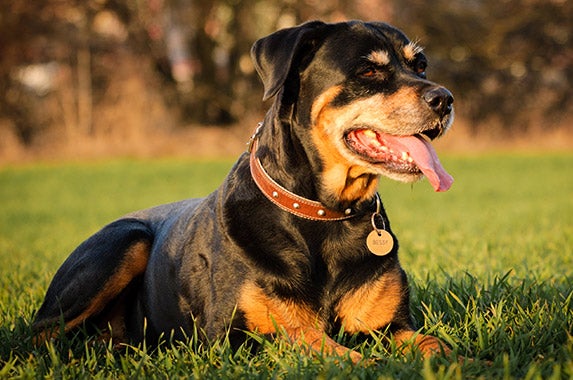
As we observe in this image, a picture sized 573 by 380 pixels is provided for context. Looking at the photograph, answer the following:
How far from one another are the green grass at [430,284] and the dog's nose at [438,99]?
0.81m

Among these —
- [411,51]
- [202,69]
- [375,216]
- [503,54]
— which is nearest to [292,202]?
[375,216]

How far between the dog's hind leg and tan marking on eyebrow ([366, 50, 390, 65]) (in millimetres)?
1772

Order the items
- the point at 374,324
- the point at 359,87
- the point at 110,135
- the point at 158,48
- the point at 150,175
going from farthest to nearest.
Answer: the point at 158,48 → the point at 110,135 → the point at 150,175 → the point at 359,87 → the point at 374,324

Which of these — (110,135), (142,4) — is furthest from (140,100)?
(142,4)

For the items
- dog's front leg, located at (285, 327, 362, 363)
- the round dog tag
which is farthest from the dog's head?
dog's front leg, located at (285, 327, 362, 363)

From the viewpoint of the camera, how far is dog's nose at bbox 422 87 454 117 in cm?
365

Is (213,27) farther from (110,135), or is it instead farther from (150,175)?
(150,175)

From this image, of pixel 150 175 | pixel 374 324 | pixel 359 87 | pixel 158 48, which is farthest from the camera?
pixel 158 48

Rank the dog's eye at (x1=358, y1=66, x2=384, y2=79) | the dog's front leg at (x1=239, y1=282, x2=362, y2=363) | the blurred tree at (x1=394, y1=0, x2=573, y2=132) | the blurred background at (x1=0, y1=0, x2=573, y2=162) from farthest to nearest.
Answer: the blurred tree at (x1=394, y1=0, x2=573, y2=132) < the blurred background at (x1=0, y1=0, x2=573, y2=162) < the dog's eye at (x1=358, y1=66, x2=384, y2=79) < the dog's front leg at (x1=239, y1=282, x2=362, y2=363)

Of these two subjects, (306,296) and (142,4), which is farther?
(142,4)

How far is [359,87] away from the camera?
3736 mm

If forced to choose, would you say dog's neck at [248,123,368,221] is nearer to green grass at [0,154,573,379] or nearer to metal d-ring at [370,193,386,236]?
metal d-ring at [370,193,386,236]

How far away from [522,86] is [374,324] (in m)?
25.3

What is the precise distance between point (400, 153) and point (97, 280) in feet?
6.18
